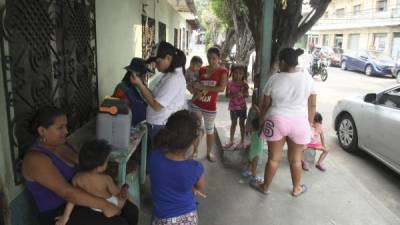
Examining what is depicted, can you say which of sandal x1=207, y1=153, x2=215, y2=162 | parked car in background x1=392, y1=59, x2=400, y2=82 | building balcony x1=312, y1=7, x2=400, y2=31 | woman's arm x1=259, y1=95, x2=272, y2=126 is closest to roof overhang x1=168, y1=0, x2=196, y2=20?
sandal x1=207, y1=153, x2=215, y2=162

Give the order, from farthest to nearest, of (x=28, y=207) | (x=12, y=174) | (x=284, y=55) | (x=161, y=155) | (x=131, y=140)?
(x=284, y=55), (x=131, y=140), (x=28, y=207), (x=12, y=174), (x=161, y=155)

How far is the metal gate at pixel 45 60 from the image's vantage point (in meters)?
2.29

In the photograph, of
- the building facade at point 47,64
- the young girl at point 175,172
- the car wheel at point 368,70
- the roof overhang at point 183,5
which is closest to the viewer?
the young girl at point 175,172

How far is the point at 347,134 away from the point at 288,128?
9.07 feet

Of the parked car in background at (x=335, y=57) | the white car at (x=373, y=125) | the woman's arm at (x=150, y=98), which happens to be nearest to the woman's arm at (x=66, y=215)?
the woman's arm at (x=150, y=98)

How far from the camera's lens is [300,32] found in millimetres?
4879

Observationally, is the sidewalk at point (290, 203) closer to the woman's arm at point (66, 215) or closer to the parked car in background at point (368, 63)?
the woman's arm at point (66, 215)

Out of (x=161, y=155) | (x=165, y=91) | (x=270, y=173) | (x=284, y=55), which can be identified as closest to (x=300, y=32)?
(x=284, y=55)

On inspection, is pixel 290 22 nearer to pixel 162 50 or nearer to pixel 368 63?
pixel 162 50

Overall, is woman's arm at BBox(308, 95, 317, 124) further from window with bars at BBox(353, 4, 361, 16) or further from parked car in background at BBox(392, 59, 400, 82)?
window with bars at BBox(353, 4, 361, 16)

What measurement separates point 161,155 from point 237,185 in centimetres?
231

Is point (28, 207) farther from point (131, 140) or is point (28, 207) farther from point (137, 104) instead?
point (137, 104)

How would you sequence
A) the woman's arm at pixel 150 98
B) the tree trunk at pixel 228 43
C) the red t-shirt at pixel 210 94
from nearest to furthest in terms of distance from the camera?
the woman's arm at pixel 150 98 → the red t-shirt at pixel 210 94 → the tree trunk at pixel 228 43

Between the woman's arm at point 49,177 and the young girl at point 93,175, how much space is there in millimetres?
67
